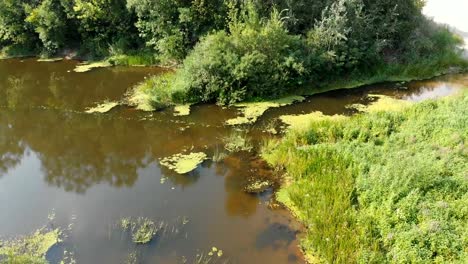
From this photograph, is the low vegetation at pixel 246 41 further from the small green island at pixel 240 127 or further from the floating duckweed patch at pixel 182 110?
the floating duckweed patch at pixel 182 110

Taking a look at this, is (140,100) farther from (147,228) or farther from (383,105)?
(383,105)

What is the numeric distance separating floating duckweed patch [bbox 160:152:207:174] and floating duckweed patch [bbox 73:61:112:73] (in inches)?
408

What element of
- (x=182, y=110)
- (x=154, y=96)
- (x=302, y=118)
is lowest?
(x=302, y=118)


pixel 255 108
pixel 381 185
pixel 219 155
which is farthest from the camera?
pixel 255 108

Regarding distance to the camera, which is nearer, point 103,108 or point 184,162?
point 184,162

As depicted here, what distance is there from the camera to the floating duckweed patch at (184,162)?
38.0 ft

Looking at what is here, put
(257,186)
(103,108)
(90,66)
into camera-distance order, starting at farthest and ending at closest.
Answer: (90,66), (103,108), (257,186)

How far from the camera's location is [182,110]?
15109 millimetres

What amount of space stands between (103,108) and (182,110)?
2963 millimetres

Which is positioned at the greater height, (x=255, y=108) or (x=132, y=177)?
(x=255, y=108)

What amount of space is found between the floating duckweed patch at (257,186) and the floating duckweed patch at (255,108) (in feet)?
11.6

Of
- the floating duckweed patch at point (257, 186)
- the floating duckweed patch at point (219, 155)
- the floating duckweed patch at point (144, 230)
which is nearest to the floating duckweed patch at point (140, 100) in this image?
the floating duckweed patch at point (219, 155)

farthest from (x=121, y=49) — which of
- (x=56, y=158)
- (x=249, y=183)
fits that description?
(x=249, y=183)

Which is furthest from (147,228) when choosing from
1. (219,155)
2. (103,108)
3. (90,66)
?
(90,66)
